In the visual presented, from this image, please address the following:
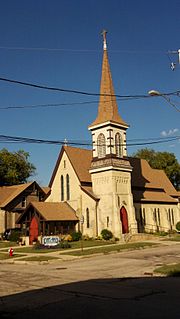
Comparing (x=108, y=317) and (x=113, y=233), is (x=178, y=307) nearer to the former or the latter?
(x=108, y=317)

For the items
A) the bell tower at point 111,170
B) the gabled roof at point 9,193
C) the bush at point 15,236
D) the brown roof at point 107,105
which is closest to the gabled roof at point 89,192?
the bell tower at point 111,170

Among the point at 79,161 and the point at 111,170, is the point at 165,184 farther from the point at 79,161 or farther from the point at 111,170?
the point at 111,170

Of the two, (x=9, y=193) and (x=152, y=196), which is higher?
(x=9, y=193)

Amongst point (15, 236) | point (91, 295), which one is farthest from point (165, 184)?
point (91, 295)

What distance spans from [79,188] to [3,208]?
12399mm

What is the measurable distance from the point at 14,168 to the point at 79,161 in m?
24.7

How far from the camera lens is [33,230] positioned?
136 feet

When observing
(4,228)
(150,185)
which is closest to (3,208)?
(4,228)

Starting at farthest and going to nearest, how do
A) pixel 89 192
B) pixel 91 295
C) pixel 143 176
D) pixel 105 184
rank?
1. pixel 143 176
2. pixel 89 192
3. pixel 105 184
4. pixel 91 295

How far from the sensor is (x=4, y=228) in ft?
163

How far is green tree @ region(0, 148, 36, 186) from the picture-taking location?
66562 millimetres

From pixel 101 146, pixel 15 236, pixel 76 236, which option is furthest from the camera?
pixel 15 236

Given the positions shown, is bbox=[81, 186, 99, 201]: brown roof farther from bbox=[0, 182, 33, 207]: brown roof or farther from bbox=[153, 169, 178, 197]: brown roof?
bbox=[153, 169, 178, 197]: brown roof

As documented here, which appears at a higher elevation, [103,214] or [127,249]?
[103,214]
